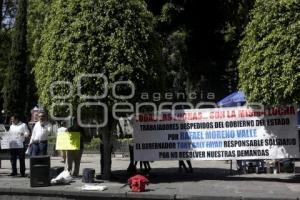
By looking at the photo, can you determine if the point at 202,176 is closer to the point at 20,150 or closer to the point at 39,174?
the point at 39,174

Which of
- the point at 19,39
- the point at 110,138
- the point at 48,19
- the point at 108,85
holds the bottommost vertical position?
the point at 110,138

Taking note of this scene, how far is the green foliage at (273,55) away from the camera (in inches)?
517

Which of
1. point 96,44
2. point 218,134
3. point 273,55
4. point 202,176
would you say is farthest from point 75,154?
point 273,55

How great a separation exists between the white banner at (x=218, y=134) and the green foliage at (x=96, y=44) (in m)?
1.69

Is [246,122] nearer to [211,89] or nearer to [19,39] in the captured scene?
[211,89]

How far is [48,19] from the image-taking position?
1557 cm

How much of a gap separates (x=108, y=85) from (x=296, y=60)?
4.58 meters

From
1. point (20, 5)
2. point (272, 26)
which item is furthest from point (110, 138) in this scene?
point (20, 5)

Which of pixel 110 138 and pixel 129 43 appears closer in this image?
pixel 129 43

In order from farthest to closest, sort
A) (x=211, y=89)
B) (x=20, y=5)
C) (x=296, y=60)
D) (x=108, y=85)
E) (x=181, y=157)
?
(x=20, y=5) < (x=211, y=89) < (x=181, y=157) < (x=108, y=85) < (x=296, y=60)

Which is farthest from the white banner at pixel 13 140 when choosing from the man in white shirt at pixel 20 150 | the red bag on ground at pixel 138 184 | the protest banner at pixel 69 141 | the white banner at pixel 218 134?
the red bag on ground at pixel 138 184

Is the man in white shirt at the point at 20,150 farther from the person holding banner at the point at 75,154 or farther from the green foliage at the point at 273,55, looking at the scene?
the green foliage at the point at 273,55

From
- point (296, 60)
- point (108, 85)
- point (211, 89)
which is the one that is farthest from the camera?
point (211, 89)

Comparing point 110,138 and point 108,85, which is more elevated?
point 108,85
